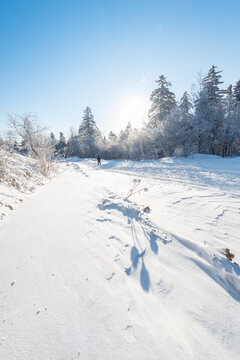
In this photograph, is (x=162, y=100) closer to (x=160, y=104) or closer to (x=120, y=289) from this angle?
(x=160, y=104)

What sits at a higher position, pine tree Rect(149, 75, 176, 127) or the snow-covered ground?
pine tree Rect(149, 75, 176, 127)

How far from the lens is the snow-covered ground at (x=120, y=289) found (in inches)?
36.2

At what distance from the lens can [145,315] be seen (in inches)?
43.2

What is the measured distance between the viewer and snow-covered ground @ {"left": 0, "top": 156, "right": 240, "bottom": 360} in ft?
3.02

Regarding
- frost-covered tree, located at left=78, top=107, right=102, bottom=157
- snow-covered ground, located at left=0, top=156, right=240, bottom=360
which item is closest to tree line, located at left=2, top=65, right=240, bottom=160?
snow-covered ground, located at left=0, top=156, right=240, bottom=360

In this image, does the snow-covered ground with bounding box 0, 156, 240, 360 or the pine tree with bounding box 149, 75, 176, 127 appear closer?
the snow-covered ground with bounding box 0, 156, 240, 360

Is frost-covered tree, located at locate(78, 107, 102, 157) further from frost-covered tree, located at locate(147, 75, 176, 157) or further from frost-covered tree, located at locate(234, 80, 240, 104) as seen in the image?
frost-covered tree, located at locate(234, 80, 240, 104)

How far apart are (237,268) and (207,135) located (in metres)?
21.3

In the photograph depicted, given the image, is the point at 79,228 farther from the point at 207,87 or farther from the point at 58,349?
the point at 207,87

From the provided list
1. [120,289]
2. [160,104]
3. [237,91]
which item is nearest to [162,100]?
[160,104]

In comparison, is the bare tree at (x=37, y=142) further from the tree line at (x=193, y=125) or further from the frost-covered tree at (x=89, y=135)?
the frost-covered tree at (x=89, y=135)

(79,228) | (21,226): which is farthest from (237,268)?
(21,226)

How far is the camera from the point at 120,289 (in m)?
1.33


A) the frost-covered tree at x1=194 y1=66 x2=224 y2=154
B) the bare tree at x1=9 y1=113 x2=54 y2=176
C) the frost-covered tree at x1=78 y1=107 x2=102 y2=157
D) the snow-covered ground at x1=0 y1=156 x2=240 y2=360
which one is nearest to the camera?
the snow-covered ground at x1=0 y1=156 x2=240 y2=360
